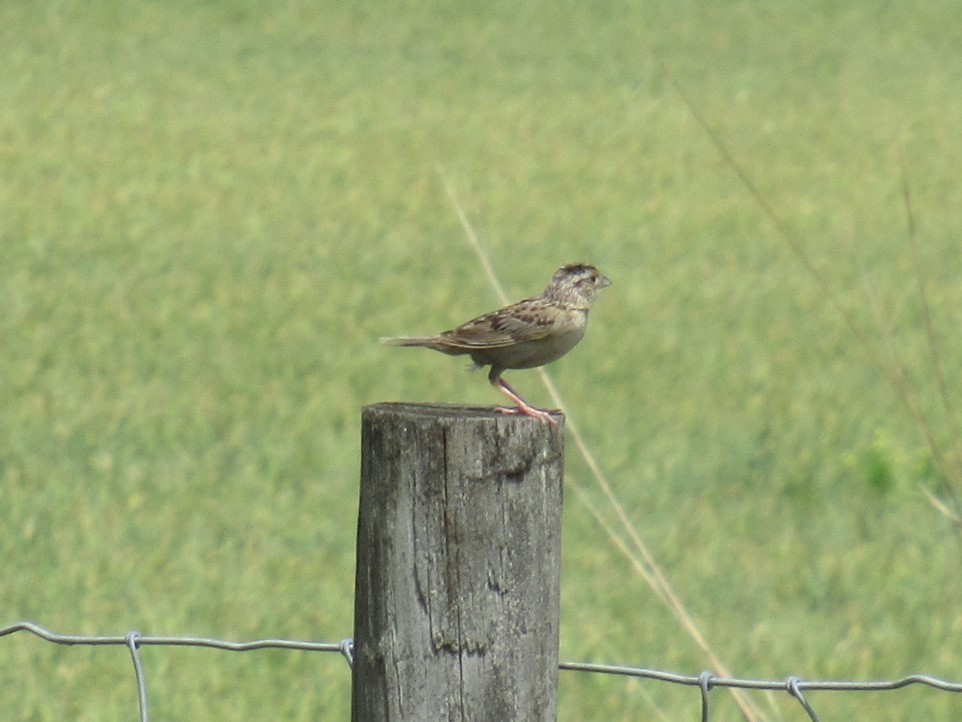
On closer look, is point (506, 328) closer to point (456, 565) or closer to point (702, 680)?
point (702, 680)

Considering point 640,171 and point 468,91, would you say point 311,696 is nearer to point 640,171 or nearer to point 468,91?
point 640,171

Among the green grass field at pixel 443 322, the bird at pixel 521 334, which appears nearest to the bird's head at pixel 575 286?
the bird at pixel 521 334

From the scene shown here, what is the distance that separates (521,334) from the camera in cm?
361

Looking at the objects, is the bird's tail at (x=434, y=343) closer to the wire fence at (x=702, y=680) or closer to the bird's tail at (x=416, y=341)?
the bird's tail at (x=416, y=341)

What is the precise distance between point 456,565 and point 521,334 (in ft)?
4.01

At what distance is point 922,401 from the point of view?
396 inches

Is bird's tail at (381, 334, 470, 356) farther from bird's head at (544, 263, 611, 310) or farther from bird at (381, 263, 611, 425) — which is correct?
bird's head at (544, 263, 611, 310)

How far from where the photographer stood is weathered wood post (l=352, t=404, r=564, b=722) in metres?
2.44

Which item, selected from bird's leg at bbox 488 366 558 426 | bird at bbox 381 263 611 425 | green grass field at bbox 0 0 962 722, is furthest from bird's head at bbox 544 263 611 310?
green grass field at bbox 0 0 962 722

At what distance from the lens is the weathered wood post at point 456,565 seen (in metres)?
2.44

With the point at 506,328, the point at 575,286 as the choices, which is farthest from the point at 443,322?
the point at 506,328

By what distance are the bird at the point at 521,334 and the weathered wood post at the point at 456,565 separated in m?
1.02

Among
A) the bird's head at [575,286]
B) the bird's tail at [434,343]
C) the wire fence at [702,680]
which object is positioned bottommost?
the wire fence at [702,680]

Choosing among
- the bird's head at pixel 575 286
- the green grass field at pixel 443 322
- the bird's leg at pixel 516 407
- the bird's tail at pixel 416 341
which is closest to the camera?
the bird's leg at pixel 516 407
